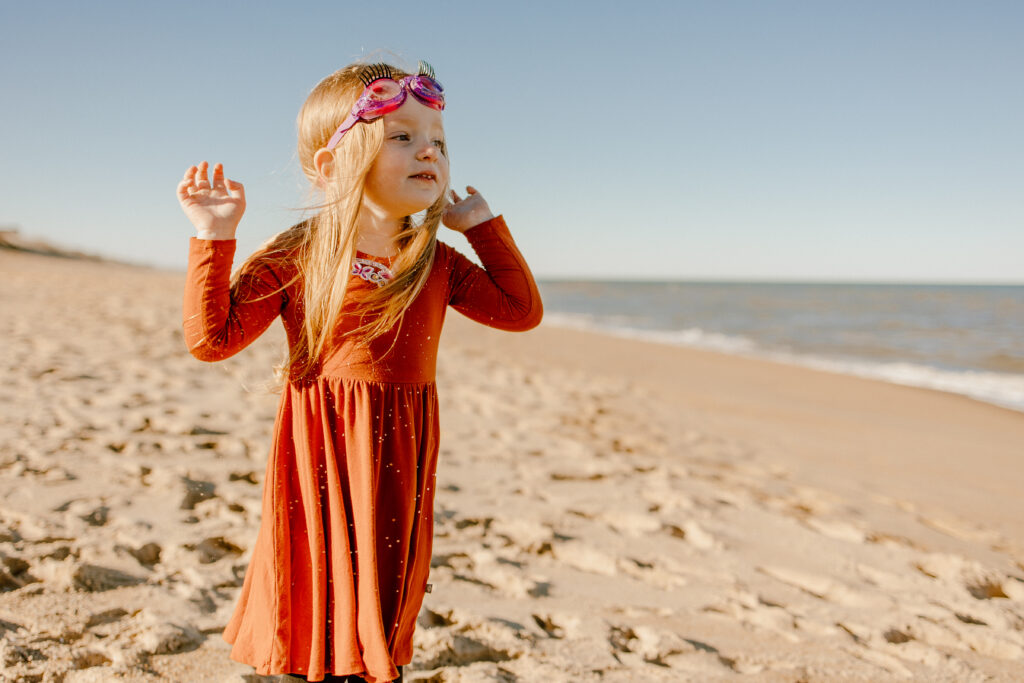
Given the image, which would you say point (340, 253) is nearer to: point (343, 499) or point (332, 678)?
point (343, 499)

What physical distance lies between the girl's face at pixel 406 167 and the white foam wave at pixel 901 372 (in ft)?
29.7

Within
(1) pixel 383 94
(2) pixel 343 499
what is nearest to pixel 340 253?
(1) pixel 383 94

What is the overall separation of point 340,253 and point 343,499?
1.70 ft

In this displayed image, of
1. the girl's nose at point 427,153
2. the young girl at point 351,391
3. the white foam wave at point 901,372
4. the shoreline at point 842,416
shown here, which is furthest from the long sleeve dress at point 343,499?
the white foam wave at point 901,372

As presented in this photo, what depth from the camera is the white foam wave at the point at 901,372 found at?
928 centimetres

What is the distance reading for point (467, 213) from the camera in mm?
1688

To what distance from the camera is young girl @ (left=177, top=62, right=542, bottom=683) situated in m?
1.49

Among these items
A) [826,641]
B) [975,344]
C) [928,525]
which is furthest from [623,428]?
[975,344]

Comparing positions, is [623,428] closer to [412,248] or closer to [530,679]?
[530,679]

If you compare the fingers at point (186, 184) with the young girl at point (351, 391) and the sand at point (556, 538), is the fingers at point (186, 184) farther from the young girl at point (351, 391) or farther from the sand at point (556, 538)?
the sand at point (556, 538)

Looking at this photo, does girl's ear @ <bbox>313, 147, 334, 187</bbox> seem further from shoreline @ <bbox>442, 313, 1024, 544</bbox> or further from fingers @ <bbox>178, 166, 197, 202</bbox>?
shoreline @ <bbox>442, 313, 1024, 544</bbox>

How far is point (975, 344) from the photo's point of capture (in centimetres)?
1445

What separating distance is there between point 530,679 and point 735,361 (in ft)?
32.6

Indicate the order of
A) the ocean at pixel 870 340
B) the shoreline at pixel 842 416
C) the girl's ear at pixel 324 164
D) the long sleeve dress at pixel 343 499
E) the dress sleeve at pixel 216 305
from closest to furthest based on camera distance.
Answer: the dress sleeve at pixel 216 305, the long sleeve dress at pixel 343 499, the girl's ear at pixel 324 164, the shoreline at pixel 842 416, the ocean at pixel 870 340
